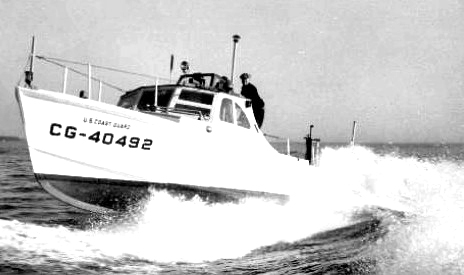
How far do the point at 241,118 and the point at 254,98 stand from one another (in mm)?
1767

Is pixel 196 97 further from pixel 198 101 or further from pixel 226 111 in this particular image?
pixel 226 111

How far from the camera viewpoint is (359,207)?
43.2ft

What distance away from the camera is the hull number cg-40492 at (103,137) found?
8.09 meters

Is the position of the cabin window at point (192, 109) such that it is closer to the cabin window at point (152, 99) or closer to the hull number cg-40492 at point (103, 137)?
the cabin window at point (152, 99)

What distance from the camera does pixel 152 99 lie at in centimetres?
1040

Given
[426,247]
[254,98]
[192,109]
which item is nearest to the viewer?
[426,247]

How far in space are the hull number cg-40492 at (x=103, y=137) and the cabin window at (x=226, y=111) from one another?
2.07 metres

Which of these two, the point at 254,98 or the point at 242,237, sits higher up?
the point at 254,98

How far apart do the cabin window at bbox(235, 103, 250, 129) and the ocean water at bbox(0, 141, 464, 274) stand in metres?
1.83

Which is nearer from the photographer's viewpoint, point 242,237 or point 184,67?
point 242,237

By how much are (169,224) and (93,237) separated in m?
1.51

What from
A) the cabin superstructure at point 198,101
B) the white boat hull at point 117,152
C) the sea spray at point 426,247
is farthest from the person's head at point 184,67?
the sea spray at point 426,247

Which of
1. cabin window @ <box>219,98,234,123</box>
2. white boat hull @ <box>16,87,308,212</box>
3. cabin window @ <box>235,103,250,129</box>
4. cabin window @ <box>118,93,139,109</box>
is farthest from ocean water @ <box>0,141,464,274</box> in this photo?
cabin window @ <box>118,93,139,109</box>

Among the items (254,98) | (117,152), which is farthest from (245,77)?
(117,152)
